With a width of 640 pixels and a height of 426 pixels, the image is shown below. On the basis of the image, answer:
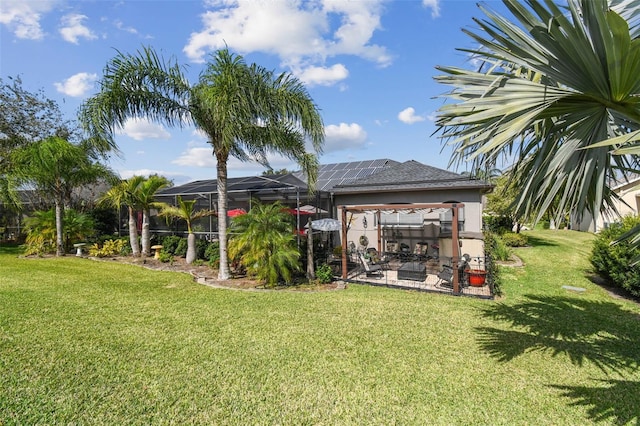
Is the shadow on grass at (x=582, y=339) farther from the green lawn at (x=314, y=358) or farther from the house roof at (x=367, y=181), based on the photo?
the house roof at (x=367, y=181)

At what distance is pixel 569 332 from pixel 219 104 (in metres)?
10.5

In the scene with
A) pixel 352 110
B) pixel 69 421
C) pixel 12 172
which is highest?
pixel 352 110

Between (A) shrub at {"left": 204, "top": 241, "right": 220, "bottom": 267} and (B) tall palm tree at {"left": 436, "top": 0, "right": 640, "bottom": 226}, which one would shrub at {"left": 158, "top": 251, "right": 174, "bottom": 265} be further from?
(B) tall palm tree at {"left": 436, "top": 0, "right": 640, "bottom": 226}

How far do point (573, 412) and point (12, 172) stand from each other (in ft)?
75.4

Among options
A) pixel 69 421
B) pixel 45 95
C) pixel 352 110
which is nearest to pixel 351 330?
pixel 69 421

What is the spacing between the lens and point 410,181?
14.2 m

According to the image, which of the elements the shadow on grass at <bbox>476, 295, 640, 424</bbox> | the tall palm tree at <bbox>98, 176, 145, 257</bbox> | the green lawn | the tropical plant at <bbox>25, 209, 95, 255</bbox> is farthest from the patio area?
the tropical plant at <bbox>25, 209, 95, 255</bbox>

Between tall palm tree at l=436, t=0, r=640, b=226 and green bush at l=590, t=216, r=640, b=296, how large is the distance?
22.6 ft

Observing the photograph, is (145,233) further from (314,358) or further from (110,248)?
(314,358)

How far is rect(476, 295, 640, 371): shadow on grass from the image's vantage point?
18.3ft

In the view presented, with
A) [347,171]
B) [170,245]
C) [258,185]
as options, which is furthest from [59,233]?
[347,171]

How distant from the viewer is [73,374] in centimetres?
460

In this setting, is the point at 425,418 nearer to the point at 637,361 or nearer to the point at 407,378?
the point at 407,378

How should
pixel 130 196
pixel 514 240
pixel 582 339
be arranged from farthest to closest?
pixel 514 240 → pixel 130 196 → pixel 582 339
